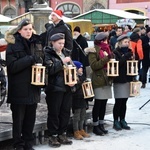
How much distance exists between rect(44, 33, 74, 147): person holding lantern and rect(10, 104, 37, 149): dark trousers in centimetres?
40

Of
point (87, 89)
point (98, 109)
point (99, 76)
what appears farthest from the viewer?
point (98, 109)

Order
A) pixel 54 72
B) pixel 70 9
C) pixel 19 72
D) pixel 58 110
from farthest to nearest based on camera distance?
1. pixel 70 9
2. pixel 58 110
3. pixel 54 72
4. pixel 19 72

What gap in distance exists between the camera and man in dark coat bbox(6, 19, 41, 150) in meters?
5.05

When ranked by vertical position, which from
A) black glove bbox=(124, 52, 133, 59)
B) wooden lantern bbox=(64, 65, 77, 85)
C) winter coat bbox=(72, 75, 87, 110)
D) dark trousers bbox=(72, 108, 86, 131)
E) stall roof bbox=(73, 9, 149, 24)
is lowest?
dark trousers bbox=(72, 108, 86, 131)

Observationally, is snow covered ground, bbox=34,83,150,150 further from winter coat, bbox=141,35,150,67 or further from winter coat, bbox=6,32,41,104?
winter coat, bbox=141,35,150,67

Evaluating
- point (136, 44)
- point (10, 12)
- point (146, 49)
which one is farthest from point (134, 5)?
point (136, 44)

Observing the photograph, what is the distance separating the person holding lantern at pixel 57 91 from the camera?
18.2ft

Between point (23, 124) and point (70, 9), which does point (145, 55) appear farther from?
point (70, 9)

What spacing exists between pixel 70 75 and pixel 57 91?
0.91ft

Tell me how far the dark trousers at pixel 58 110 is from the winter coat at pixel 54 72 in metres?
0.09

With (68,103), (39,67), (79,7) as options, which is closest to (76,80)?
(68,103)

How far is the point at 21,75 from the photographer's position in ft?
16.7

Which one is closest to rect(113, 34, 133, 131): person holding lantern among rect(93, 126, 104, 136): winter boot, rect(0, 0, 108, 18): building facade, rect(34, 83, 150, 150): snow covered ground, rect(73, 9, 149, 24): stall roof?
rect(34, 83, 150, 150): snow covered ground

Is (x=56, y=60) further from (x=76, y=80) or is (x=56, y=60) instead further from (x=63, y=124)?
(x=63, y=124)
